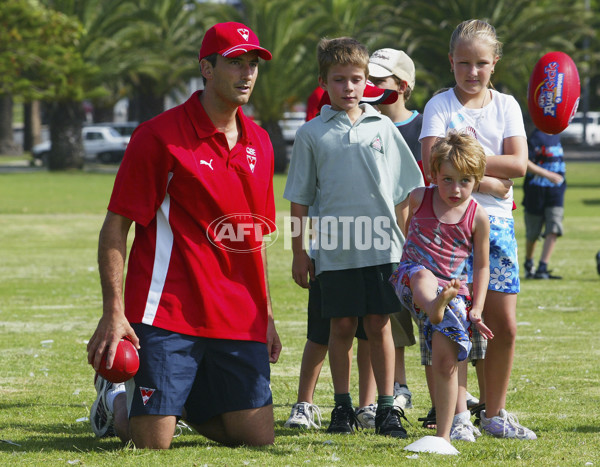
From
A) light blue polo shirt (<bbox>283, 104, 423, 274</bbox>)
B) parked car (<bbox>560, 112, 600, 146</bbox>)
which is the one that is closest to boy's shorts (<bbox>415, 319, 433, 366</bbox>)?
light blue polo shirt (<bbox>283, 104, 423, 274</bbox>)

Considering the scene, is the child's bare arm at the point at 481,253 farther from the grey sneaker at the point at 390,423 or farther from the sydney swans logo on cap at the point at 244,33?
the sydney swans logo on cap at the point at 244,33

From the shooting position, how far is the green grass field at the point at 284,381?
491 centimetres

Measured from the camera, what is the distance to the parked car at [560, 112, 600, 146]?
55.5m

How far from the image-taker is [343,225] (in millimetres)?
5555

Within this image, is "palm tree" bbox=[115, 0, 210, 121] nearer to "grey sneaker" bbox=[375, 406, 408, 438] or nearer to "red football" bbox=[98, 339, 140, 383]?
"grey sneaker" bbox=[375, 406, 408, 438]

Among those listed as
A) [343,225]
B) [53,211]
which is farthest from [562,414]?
[53,211]

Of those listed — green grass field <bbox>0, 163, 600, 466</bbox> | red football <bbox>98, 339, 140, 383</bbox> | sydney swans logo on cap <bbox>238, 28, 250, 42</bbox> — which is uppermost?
sydney swans logo on cap <bbox>238, 28, 250, 42</bbox>

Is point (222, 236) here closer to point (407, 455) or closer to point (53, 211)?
point (407, 455)

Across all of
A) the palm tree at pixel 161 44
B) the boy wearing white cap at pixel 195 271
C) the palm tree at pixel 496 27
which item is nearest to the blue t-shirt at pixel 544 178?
the boy wearing white cap at pixel 195 271

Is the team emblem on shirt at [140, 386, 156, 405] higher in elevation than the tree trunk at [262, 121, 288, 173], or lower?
lower

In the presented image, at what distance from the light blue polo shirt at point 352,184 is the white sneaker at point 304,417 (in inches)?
31.8

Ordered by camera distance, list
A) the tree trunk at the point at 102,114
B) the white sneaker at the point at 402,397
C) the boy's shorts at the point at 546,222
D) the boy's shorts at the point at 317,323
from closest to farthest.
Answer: the boy's shorts at the point at 317,323
the white sneaker at the point at 402,397
the boy's shorts at the point at 546,222
the tree trunk at the point at 102,114

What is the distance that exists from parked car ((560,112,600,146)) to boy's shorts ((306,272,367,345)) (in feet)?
164

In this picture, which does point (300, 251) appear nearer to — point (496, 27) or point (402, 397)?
point (402, 397)
